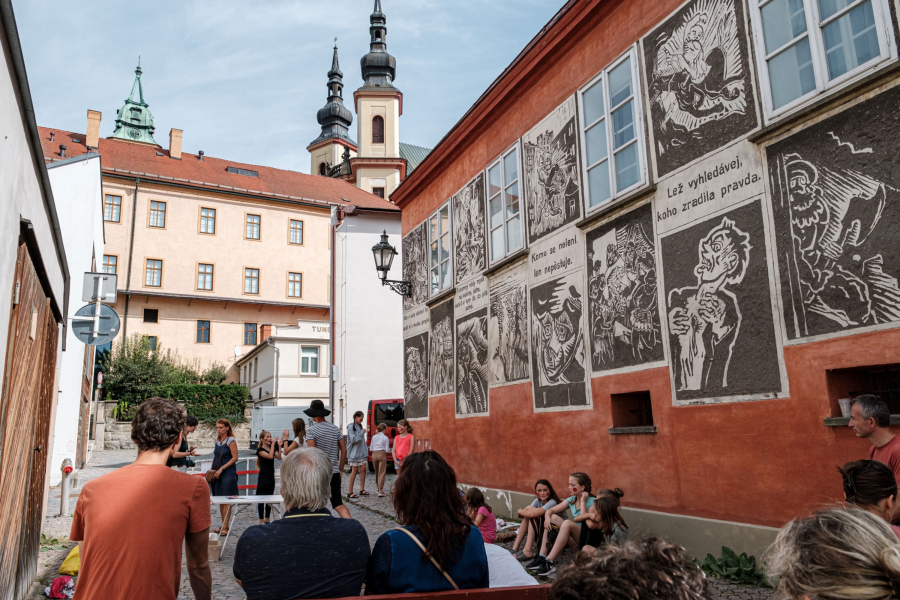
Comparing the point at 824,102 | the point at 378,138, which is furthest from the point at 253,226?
the point at 824,102

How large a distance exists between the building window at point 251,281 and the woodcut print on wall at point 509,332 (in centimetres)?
3881

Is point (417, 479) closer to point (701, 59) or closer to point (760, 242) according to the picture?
point (760, 242)

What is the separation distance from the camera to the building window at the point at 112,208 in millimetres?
44562

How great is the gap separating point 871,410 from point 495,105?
908 centimetres

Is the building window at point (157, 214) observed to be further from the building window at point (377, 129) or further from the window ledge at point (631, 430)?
the window ledge at point (631, 430)

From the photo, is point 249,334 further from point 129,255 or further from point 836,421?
point 836,421

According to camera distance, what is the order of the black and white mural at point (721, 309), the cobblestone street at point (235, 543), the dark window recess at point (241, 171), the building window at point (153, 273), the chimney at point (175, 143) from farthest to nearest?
the dark window recess at point (241, 171)
the chimney at point (175, 143)
the building window at point (153, 273)
the black and white mural at point (721, 309)
the cobblestone street at point (235, 543)

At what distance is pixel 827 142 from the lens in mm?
5965

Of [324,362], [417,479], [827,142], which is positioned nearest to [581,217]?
[827,142]

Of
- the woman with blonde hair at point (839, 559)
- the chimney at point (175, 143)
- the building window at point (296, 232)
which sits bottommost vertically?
the woman with blonde hair at point (839, 559)

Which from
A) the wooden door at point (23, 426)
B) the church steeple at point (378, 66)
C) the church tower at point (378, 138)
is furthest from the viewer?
the church steeple at point (378, 66)

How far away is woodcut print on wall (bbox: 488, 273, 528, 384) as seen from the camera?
11.0 metres

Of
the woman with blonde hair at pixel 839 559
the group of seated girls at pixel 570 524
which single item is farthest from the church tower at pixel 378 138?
the woman with blonde hair at pixel 839 559

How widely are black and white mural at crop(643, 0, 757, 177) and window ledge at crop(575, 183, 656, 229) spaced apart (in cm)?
26
